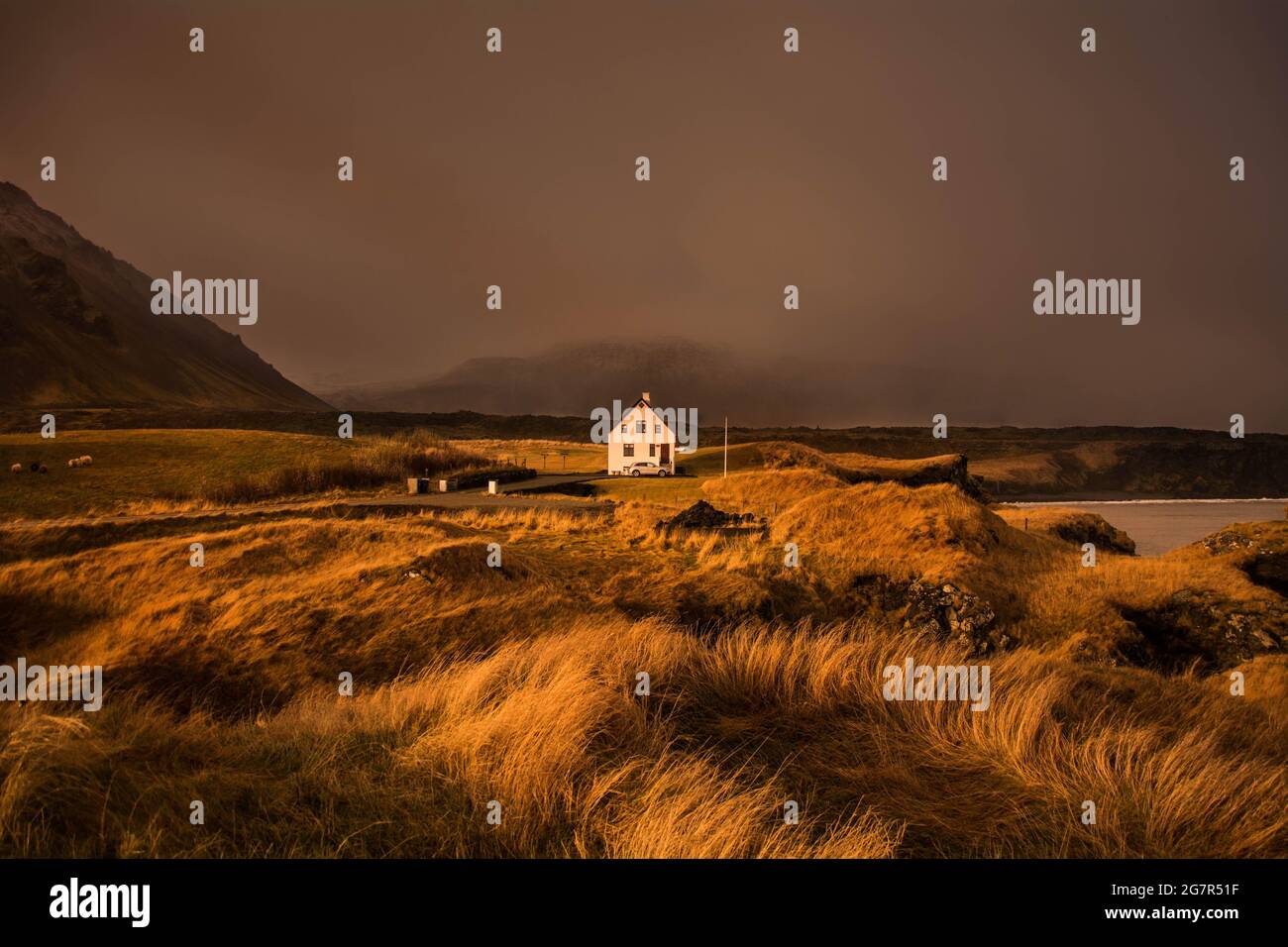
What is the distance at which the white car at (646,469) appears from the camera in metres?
58.0

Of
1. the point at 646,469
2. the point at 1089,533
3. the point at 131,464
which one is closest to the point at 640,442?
the point at 646,469

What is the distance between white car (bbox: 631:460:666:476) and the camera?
2285 inches

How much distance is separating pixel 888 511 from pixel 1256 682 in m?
13.1

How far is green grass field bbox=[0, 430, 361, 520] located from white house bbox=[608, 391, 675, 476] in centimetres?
2130

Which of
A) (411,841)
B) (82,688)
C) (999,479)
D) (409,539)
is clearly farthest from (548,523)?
(999,479)

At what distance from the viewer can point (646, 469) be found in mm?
58312

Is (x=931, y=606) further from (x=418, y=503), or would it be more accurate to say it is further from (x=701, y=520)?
(x=418, y=503)

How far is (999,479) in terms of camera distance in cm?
11856

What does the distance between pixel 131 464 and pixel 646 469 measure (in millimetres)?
35790

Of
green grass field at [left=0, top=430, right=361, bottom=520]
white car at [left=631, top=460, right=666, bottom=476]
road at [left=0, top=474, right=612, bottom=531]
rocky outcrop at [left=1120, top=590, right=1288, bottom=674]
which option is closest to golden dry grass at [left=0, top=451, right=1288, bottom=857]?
rocky outcrop at [left=1120, top=590, right=1288, bottom=674]

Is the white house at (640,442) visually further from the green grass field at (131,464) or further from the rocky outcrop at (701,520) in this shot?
the rocky outcrop at (701,520)

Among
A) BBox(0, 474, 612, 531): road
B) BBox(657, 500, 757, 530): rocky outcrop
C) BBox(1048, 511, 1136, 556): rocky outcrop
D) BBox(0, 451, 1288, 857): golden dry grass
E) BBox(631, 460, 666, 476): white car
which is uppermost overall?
BBox(631, 460, 666, 476): white car

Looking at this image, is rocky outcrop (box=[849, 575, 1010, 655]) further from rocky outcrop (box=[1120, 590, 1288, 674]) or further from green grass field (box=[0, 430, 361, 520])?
green grass field (box=[0, 430, 361, 520])
